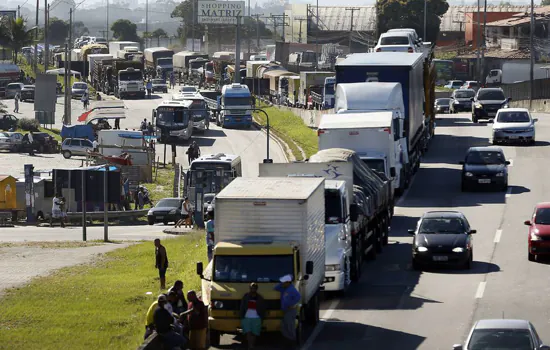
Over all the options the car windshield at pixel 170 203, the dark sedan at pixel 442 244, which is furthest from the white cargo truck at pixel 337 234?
the car windshield at pixel 170 203

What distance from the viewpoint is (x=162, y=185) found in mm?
64938

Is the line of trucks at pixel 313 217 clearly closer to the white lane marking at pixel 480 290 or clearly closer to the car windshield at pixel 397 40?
the white lane marking at pixel 480 290

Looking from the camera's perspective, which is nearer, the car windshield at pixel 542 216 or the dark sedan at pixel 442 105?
the car windshield at pixel 542 216

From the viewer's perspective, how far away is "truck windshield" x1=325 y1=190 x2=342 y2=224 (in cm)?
2742

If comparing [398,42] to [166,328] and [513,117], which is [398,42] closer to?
[513,117]

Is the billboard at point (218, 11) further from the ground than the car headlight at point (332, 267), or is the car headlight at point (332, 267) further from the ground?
the billboard at point (218, 11)

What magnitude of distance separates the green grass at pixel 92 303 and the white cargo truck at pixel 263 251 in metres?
1.89

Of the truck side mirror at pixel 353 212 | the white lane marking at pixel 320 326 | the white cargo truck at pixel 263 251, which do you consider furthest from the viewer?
the truck side mirror at pixel 353 212

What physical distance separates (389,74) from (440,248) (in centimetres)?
1754

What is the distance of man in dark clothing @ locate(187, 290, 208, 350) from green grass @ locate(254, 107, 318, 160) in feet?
134

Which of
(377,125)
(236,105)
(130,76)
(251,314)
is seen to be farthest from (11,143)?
(251,314)

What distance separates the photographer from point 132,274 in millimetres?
33812

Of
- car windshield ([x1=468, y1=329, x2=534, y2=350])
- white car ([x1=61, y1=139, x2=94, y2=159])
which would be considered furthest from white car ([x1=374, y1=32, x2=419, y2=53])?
car windshield ([x1=468, y1=329, x2=534, y2=350])

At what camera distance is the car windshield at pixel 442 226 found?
1230 inches
